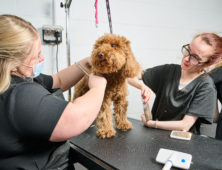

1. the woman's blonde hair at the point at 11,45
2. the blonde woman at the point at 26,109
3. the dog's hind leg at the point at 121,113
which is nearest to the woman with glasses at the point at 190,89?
the dog's hind leg at the point at 121,113

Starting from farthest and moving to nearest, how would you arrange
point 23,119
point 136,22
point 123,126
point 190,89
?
point 136,22
point 190,89
point 123,126
point 23,119

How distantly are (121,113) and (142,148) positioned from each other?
0.81ft

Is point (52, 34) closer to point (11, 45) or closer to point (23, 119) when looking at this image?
point (11, 45)

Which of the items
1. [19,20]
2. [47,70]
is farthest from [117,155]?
[47,70]

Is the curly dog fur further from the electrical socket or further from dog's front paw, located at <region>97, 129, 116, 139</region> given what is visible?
the electrical socket

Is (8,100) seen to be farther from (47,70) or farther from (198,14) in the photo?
(198,14)

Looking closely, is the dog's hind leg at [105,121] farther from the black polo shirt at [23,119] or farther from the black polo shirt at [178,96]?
the black polo shirt at [178,96]

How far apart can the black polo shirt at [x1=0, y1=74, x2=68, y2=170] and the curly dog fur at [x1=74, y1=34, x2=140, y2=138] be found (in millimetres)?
310

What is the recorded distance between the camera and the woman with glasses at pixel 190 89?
1.02 metres

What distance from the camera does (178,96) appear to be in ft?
3.70

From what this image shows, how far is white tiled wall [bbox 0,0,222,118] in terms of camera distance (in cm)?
149

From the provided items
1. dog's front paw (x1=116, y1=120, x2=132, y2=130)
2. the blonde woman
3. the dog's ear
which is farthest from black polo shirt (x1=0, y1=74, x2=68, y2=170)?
dog's front paw (x1=116, y1=120, x2=132, y2=130)

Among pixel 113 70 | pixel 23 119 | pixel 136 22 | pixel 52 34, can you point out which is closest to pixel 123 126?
pixel 113 70

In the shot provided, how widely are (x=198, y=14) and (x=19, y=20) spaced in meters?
2.05
